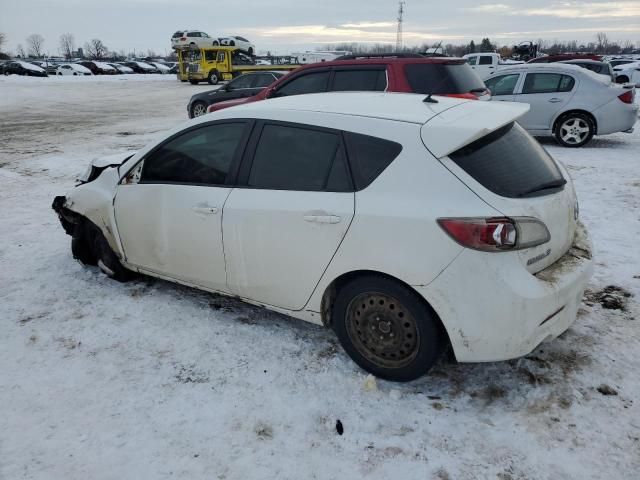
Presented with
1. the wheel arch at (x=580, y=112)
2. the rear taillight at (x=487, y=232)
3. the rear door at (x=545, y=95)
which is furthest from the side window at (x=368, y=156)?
the wheel arch at (x=580, y=112)

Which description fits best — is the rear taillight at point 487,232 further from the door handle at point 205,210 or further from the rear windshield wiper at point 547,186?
the door handle at point 205,210

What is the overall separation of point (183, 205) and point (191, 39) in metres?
34.9

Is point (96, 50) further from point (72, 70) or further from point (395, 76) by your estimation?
point (395, 76)

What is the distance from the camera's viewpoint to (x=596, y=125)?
9.75 metres

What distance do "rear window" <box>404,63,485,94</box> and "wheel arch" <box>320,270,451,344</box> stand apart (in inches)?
191

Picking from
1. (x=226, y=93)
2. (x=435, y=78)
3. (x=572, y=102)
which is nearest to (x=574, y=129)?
(x=572, y=102)

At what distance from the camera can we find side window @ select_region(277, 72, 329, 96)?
25.7 feet

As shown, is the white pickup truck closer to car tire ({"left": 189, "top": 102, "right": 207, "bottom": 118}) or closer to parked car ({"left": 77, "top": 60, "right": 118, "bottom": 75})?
car tire ({"left": 189, "top": 102, "right": 207, "bottom": 118})

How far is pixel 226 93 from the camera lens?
13516mm

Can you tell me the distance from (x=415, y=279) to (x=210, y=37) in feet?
124

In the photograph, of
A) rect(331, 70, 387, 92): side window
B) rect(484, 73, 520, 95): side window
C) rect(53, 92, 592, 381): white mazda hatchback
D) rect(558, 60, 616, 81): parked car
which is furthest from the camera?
rect(558, 60, 616, 81): parked car

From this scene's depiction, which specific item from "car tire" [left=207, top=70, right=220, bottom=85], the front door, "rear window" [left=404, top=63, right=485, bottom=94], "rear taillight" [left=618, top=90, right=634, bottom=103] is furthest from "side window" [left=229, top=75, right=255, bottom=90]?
"car tire" [left=207, top=70, right=220, bottom=85]

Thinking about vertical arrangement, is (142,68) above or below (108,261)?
below

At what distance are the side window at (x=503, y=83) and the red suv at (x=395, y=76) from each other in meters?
3.06
